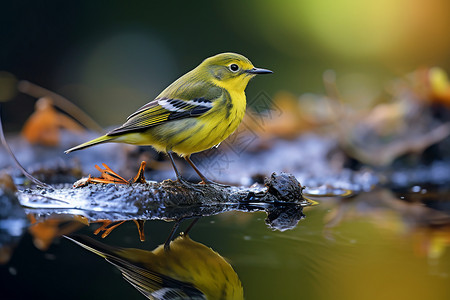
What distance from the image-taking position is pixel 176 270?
117 centimetres

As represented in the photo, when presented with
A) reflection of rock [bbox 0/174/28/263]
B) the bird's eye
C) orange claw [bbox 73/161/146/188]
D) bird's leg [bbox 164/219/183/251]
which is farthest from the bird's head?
reflection of rock [bbox 0/174/28/263]

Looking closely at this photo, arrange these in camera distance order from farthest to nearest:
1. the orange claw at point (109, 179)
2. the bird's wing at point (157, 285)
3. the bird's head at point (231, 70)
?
the bird's head at point (231, 70) < the orange claw at point (109, 179) < the bird's wing at point (157, 285)

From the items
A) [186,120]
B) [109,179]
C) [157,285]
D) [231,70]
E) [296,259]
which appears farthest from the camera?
[231,70]

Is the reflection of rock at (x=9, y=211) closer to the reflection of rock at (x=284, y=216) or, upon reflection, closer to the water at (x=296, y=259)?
the water at (x=296, y=259)

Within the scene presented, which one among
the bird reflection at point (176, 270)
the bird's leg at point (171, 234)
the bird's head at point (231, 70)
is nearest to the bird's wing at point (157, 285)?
the bird reflection at point (176, 270)

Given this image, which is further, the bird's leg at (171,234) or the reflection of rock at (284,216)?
the reflection of rock at (284,216)

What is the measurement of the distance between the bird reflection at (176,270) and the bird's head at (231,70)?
1.00 m

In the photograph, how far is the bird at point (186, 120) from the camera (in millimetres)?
2004

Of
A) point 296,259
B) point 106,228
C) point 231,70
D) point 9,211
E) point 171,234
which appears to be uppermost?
point 231,70

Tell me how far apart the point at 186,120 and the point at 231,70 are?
1.28 ft

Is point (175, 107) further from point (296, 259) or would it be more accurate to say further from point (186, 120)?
point (296, 259)

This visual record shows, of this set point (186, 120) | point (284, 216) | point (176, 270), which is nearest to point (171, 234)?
point (176, 270)

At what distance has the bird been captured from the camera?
200 centimetres

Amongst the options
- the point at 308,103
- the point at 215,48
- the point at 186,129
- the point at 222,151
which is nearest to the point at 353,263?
the point at 186,129
